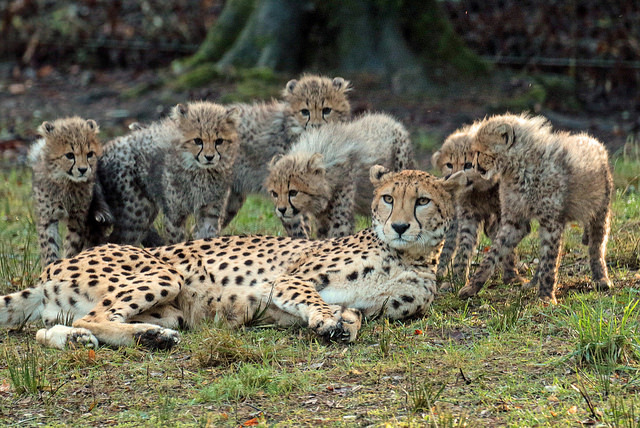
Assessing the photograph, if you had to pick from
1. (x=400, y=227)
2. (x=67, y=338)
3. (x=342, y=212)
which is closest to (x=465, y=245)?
(x=342, y=212)

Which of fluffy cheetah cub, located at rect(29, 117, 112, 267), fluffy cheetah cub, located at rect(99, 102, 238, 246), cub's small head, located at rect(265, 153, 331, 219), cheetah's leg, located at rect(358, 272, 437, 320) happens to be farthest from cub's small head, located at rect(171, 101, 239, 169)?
cheetah's leg, located at rect(358, 272, 437, 320)

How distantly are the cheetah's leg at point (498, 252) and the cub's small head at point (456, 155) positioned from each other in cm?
47

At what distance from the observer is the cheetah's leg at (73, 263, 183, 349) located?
12.3ft

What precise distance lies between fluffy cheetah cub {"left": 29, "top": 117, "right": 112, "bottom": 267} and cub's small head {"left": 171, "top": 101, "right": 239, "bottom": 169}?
52 cm

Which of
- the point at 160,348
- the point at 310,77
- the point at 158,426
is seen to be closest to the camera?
the point at 158,426

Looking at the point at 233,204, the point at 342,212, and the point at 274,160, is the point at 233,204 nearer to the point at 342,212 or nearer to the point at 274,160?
the point at 274,160

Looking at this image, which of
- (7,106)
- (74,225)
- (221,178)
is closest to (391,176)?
(221,178)

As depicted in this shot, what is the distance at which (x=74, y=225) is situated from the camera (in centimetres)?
552

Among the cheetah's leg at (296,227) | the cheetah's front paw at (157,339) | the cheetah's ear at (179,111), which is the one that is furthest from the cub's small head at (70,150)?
the cheetah's front paw at (157,339)

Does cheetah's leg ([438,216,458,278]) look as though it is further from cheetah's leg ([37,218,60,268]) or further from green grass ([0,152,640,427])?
cheetah's leg ([37,218,60,268])

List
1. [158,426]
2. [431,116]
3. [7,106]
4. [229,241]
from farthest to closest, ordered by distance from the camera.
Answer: [7,106], [431,116], [229,241], [158,426]

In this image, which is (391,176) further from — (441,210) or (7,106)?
(7,106)

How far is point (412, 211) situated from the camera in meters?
4.09

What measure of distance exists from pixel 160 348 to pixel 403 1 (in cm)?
677
